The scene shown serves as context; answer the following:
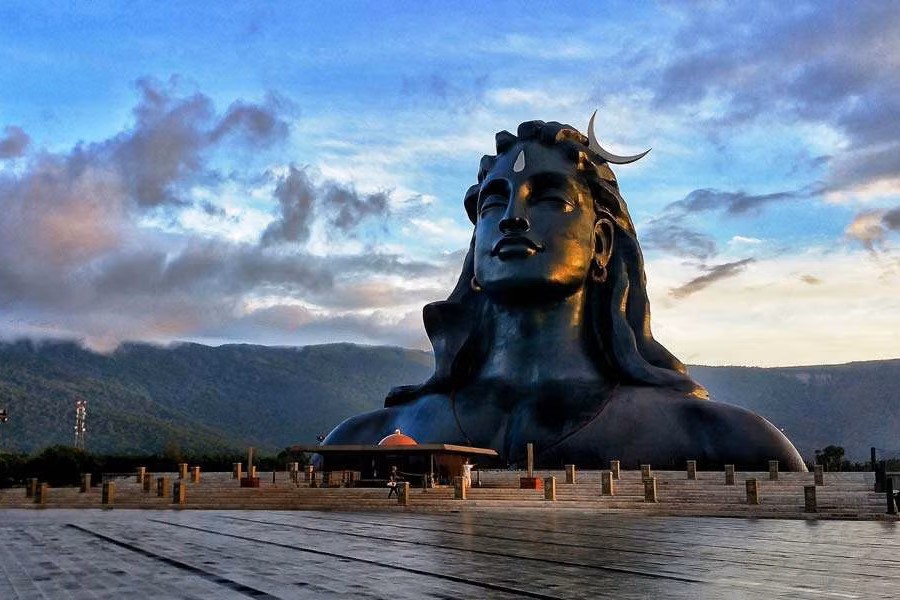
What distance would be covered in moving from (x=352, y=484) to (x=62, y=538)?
58.1 feet

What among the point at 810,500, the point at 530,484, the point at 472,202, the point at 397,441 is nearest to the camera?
the point at 810,500

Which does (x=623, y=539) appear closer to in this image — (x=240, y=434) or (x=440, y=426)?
(x=440, y=426)

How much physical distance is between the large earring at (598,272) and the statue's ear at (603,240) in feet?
0.14

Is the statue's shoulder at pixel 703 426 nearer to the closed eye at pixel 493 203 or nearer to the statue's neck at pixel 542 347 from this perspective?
the statue's neck at pixel 542 347

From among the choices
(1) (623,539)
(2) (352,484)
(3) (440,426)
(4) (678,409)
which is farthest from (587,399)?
(1) (623,539)

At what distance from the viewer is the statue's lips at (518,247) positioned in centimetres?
3572

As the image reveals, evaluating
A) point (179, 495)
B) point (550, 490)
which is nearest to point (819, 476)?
point (550, 490)

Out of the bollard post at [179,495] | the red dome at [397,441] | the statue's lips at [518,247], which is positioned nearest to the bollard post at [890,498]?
the red dome at [397,441]

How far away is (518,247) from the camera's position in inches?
1407

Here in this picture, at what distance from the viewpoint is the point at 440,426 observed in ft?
121

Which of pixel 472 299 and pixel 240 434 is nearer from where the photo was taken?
pixel 472 299

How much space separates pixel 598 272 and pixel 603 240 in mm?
1440

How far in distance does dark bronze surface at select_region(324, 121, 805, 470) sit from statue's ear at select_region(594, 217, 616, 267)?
5cm

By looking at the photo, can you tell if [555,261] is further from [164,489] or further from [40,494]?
[40,494]
